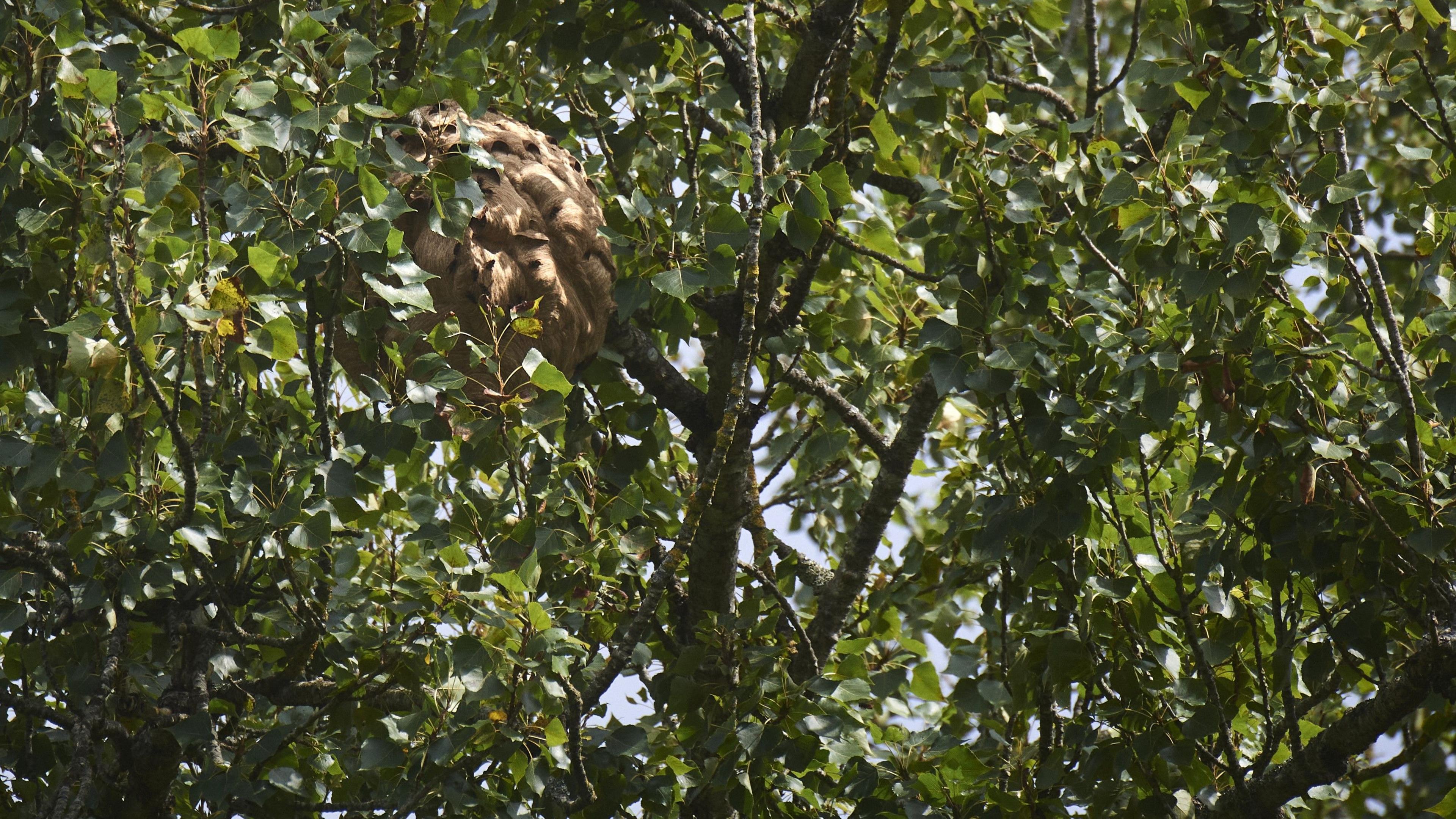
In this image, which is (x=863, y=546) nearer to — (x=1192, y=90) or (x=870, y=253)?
(x=870, y=253)

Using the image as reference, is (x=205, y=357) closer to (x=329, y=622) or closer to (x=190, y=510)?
(x=190, y=510)

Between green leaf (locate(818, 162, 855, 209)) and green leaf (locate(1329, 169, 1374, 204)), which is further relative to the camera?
green leaf (locate(818, 162, 855, 209))

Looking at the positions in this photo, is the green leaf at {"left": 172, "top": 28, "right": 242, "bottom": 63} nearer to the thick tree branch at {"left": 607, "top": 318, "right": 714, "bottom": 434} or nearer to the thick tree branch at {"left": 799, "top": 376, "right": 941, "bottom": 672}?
the thick tree branch at {"left": 607, "top": 318, "right": 714, "bottom": 434}

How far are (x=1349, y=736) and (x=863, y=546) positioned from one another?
3.81 ft

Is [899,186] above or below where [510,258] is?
above

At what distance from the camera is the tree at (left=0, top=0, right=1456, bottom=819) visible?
6.82ft

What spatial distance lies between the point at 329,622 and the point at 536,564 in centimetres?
67

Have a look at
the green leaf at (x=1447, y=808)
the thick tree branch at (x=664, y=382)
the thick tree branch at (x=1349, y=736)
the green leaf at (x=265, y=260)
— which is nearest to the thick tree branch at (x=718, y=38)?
the thick tree branch at (x=664, y=382)

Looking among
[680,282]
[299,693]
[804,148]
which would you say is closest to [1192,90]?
[804,148]

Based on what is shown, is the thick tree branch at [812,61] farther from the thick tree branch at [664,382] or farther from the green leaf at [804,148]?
the thick tree branch at [664,382]

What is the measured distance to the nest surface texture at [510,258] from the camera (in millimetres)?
2482

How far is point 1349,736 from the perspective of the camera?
223 cm

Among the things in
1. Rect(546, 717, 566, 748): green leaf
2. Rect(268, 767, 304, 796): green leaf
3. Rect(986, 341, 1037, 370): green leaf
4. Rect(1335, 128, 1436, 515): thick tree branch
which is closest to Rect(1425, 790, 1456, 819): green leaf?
Rect(1335, 128, 1436, 515): thick tree branch

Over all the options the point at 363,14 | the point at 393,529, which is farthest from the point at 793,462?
the point at 363,14
